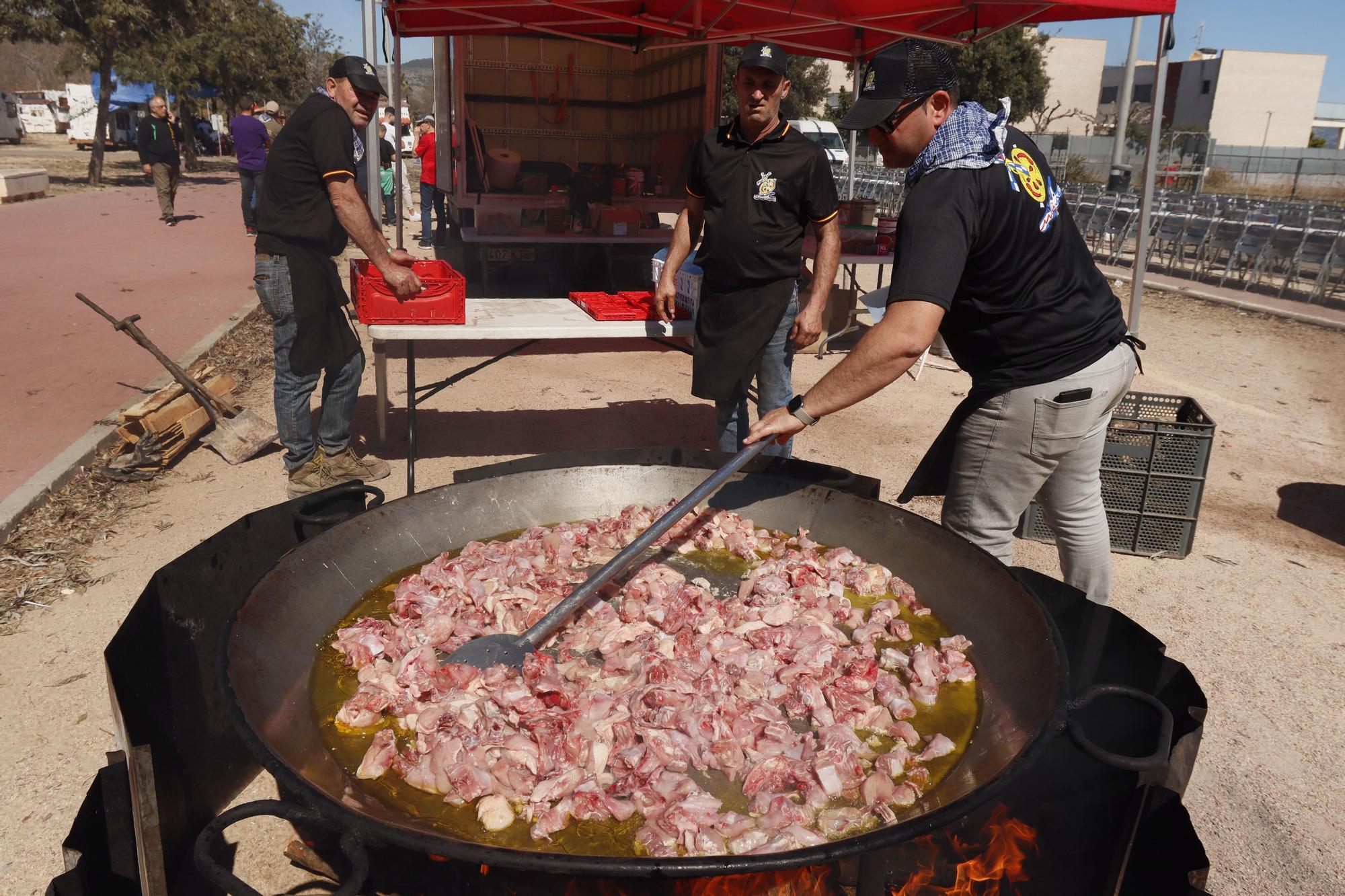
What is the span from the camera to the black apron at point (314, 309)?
4852 millimetres

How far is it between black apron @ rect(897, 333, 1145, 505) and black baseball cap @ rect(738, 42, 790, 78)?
6.24 feet

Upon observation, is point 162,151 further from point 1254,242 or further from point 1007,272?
→ point 1254,242

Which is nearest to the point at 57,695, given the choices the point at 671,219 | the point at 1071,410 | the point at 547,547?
the point at 547,547

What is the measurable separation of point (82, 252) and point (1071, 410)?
50.7 ft

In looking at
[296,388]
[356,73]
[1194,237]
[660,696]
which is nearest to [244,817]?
[660,696]

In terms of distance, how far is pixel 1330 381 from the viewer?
28.8 feet

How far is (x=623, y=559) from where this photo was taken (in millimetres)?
2607

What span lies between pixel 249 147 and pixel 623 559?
1434 centimetres

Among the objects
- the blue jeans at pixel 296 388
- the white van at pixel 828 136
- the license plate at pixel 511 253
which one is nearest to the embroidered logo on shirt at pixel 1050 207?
the blue jeans at pixel 296 388

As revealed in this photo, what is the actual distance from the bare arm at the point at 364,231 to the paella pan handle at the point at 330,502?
1.58m

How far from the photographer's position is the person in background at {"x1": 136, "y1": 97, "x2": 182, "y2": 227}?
56.5ft

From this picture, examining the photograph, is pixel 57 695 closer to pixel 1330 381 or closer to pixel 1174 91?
pixel 1330 381

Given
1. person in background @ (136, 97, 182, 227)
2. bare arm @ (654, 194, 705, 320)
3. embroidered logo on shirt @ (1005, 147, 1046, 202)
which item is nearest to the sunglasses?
embroidered logo on shirt @ (1005, 147, 1046, 202)

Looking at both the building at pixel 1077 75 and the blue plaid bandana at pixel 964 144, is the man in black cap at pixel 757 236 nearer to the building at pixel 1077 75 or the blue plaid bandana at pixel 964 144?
the blue plaid bandana at pixel 964 144
